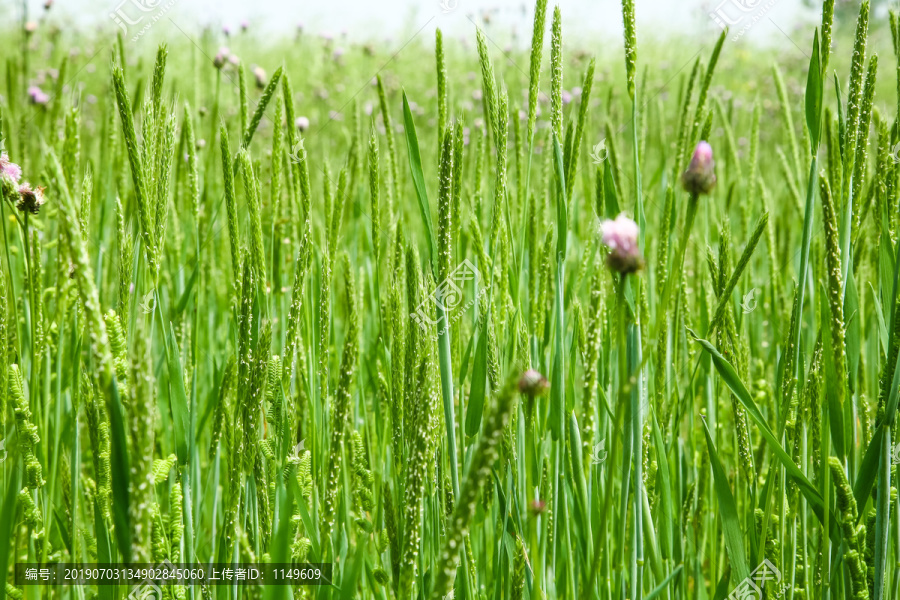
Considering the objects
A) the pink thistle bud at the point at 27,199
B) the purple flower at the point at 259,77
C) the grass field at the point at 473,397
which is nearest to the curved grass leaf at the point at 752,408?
the grass field at the point at 473,397

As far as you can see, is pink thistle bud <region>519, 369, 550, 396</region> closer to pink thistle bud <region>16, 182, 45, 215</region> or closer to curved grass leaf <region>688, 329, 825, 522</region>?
curved grass leaf <region>688, 329, 825, 522</region>

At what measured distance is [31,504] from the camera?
0.61m

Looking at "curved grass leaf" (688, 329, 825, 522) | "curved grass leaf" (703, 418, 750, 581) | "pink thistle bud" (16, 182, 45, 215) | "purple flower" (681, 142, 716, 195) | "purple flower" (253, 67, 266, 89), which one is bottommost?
"curved grass leaf" (703, 418, 750, 581)

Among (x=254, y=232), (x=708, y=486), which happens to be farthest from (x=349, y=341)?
(x=708, y=486)

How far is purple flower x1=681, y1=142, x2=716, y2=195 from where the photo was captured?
44 cm

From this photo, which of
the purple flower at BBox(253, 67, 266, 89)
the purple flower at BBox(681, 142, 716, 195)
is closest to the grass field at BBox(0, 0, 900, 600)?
the purple flower at BBox(681, 142, 716, 195)

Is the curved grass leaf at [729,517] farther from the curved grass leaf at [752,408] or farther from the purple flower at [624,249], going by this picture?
the purple flower at [624,249]

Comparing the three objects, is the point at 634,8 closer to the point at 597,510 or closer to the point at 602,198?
the point at 602,198

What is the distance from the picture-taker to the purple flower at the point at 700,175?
0.44 metres

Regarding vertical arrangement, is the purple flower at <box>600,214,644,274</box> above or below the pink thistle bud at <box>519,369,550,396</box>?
above

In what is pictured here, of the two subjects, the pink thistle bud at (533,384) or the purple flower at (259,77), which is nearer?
→ the pink thistle bud at (533,384)

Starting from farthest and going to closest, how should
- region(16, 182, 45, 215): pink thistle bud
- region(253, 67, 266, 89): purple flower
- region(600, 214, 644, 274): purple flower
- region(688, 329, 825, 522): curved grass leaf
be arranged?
region(253, 67, 266, 89): purple flower
region(16, 182, 45, 215): pink thistle bud
region(688, 329, 825, 522): curved grass leaf
region(600, 214, 644, 274): purple flower

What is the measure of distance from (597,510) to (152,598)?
0.38 metres

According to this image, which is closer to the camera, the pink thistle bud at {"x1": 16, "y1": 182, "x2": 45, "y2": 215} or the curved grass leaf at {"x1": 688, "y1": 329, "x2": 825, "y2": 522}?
the curved grass leaf at {"x1": 688, "y1": 329, "x2": 825, "y2": 522}
